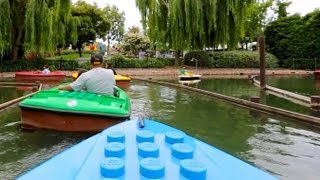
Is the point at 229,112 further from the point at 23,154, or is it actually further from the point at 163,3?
the point at 163,3

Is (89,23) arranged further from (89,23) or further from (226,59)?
(226,59)

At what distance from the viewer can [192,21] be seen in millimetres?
30500

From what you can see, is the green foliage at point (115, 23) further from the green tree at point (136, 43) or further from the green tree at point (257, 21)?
the green tree at point (257, 21)

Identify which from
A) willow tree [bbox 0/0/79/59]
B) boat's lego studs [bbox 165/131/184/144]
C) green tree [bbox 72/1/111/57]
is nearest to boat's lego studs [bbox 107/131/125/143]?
boat's lego studs [bbox 165/131/184/144]

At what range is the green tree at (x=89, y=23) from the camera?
148ft

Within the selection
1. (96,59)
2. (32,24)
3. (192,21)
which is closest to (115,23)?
(192,21)

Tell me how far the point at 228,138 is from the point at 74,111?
9.35 ft

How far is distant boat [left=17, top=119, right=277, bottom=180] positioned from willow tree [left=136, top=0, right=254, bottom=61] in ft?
90.8

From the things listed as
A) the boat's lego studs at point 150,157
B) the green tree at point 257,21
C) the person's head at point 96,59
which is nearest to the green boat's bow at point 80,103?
the person's head at point 96,59

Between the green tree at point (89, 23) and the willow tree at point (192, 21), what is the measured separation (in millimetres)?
15320

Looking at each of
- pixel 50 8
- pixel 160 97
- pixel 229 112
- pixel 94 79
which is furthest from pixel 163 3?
pixel 94 79

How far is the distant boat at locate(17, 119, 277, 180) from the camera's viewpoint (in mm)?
2234

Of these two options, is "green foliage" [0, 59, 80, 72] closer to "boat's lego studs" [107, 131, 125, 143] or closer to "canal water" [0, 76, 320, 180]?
"canal water" [0, 76, 320, 180]

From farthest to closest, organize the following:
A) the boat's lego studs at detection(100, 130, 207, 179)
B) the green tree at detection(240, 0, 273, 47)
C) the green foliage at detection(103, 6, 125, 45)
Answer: the green foliage at detection(103, 6, 125, 45) < the green tree at detection(240, 0, 273, 47) < the boat's lego studs at detection(100, 130, 207, 179)
